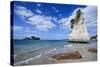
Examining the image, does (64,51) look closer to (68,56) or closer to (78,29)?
(68,56)

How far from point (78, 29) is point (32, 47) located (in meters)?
0.57

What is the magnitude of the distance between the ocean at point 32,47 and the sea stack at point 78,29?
12 cm

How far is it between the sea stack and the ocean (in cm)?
12

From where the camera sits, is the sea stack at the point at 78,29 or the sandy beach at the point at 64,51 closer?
the sandy beach at the point at 64,51

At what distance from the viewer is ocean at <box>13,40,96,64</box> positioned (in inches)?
70.9

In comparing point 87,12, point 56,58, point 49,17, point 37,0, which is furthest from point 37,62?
point 87,12

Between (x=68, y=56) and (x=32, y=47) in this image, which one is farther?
(x=68, y=56)

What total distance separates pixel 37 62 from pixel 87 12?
81 cm

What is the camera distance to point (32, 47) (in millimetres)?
1865

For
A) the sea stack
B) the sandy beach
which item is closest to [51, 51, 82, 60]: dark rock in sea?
the sandy beach

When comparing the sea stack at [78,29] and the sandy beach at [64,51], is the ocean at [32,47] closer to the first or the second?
the sandy beach at [64,51]

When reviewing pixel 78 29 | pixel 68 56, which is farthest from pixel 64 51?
pixel 78 29

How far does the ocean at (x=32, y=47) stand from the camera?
180cm

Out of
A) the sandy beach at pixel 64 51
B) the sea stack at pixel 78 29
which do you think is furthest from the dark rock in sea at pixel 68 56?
the sea stack at pixel 78 29
